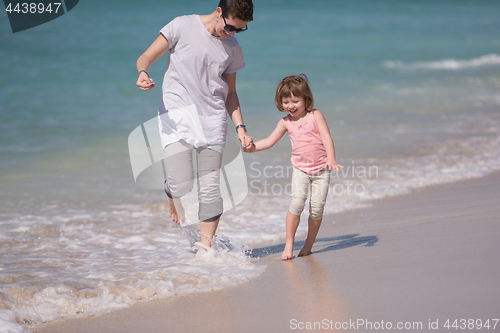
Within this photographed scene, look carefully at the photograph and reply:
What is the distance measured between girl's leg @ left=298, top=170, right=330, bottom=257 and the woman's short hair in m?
1.13

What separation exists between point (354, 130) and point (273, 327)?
7.21 meters

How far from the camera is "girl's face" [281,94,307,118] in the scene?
10.4ft

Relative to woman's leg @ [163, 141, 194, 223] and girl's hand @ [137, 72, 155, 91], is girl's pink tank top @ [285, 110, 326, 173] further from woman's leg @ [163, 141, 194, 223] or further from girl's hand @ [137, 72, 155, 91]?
girl's hand @ [137, 72, 155, 91]

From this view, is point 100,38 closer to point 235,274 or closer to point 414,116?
point 414,116

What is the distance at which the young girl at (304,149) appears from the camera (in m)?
3.17

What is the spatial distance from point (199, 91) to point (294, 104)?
2.08 feet

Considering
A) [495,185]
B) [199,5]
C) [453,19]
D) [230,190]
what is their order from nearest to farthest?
1. [495,185]
2. [230,190]
3. [199,5]
4. [453,19]

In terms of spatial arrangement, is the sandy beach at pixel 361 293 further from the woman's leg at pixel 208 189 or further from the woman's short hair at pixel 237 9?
the woman's short hair at pixel 237 9

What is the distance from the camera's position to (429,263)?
9.10 feet

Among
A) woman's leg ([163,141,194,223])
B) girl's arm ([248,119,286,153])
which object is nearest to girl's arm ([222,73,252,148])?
girl's arm ([248,119,286,153])

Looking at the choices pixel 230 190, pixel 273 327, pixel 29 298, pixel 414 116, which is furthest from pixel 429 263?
pixel 414 116

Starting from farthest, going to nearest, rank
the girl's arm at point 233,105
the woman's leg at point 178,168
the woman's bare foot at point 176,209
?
the woman's bare foot at point 176,209
the girl's arm at point 233,105
the woman's leg at point 178,168

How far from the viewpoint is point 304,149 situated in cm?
322

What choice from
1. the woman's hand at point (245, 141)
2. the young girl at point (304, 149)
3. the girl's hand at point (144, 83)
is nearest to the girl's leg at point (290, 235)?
the young girl at point (304, 149)
